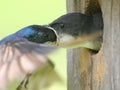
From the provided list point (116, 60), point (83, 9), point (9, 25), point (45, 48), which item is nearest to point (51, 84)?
point (45, 48)

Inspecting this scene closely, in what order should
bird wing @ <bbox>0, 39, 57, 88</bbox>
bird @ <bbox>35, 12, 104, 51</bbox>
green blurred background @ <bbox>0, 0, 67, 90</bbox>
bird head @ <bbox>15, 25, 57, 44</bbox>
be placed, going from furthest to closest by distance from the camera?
green blurred background @ <bbox>0, 0, 67, 90</bbox> < bird @ <bbox>35, 12, 104, 51</bbox> < bird head @ <bbox>15, 25, 57, 44</bbox> < bird wing @ <bbox>0, 39, 57, 88</bbox>

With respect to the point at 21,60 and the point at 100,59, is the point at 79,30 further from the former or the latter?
the point at 21,60

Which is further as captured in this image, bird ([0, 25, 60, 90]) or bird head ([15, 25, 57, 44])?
bird head ([15, 25, 57, 44])

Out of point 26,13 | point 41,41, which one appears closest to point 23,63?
point 41,41

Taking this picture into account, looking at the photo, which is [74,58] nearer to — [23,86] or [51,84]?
[23,86]

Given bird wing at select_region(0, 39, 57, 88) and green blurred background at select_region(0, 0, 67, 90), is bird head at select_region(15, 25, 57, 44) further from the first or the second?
green blurred background at select_region(0, 0, 67, 90)

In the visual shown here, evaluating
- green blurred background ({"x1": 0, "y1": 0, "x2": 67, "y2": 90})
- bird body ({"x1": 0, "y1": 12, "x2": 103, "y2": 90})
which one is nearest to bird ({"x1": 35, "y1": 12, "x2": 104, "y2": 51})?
bird body ({"x1": 0, "y1": 12, "x2": 103, "y2": 90})

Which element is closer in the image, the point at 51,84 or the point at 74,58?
the point at 51,84
